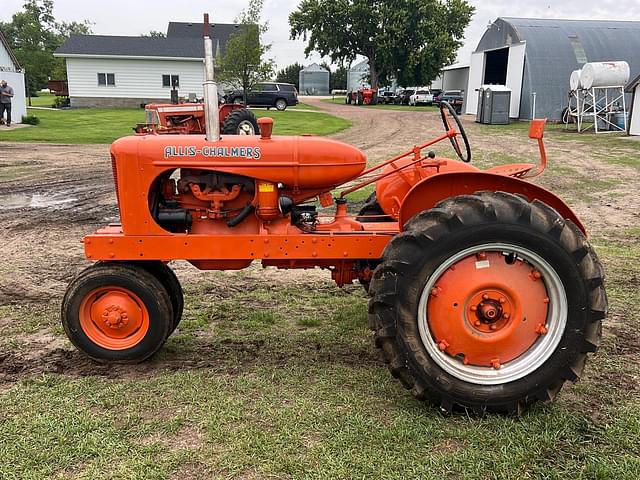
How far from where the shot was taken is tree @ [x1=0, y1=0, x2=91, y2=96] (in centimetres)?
5162

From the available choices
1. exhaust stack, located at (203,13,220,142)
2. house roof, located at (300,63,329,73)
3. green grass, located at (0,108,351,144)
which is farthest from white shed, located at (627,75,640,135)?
house roof, located at (300,63,329,73)

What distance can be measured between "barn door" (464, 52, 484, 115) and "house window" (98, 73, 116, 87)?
20.8 meters

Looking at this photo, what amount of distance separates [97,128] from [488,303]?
21.1m

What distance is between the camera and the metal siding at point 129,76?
3434 cm

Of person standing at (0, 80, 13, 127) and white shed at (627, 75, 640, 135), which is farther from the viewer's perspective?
person standing at (0, 80, 13, 127)

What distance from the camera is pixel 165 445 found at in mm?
2809

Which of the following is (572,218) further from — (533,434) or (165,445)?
(165,445)

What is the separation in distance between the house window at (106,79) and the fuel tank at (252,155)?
34.3 m

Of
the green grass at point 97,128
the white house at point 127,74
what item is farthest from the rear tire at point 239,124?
the white house at point 127,74

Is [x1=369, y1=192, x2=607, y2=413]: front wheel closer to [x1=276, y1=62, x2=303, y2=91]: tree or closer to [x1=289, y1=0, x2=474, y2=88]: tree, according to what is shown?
[x1=289, y1=0, x2=474, y2=88]: tree

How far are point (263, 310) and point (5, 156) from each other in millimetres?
12132

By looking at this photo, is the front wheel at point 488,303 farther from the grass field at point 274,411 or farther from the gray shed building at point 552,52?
the gray shed building at point 552,52

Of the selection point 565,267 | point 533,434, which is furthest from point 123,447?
point 565,267

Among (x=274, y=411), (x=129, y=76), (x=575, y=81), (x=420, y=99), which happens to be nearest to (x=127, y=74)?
(x=129, y=76)
